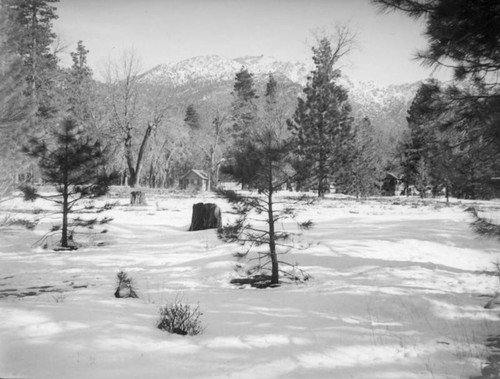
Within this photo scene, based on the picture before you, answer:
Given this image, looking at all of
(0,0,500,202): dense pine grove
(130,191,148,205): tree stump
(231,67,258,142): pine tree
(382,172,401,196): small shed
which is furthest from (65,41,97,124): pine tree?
(382,172,401,196): small shed

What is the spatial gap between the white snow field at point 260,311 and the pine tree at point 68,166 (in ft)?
5.85

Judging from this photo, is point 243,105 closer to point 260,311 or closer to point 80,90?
point 80,90

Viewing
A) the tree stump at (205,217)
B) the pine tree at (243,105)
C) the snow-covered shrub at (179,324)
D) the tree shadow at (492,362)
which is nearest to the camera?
the tree shadow at (492,362)

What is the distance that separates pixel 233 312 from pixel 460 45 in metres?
5.52

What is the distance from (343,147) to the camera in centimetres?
3250

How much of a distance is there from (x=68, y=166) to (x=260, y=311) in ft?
29.0

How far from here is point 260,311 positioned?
524 cm

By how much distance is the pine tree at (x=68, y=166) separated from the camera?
1055 centimetres

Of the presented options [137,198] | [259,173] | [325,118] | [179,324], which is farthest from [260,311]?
[325,118]

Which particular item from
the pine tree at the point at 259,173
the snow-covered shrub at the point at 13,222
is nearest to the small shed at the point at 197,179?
the snow-covered shrub at the point at 13,222

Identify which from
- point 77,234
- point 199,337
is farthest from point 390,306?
point 77,234

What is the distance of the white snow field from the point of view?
3.26 metres

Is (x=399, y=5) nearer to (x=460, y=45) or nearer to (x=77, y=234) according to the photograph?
(x=460, y=45)

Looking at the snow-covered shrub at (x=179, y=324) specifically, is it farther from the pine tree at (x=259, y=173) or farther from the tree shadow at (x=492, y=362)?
the pine tree at (x=259, y=173)
